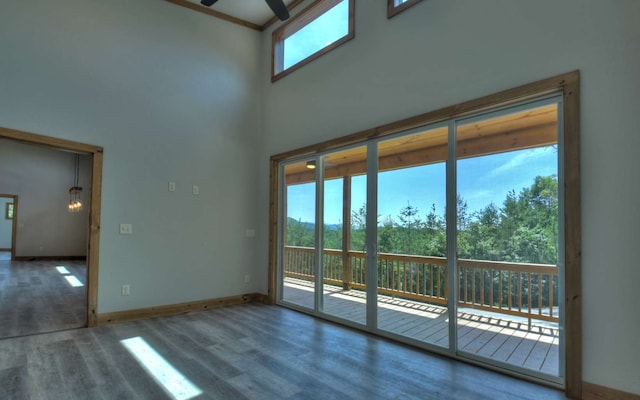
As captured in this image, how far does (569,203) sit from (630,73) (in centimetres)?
95

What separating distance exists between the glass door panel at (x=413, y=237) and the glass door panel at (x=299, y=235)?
125 cm

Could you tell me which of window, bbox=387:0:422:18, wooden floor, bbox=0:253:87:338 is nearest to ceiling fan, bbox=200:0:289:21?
window, bbox=387:0:422:18

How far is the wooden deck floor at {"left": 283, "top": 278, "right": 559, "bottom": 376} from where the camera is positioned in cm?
Answer: 271

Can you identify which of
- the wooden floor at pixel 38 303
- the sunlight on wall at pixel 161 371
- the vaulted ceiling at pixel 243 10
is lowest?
the wooden floor at pixel 38 303

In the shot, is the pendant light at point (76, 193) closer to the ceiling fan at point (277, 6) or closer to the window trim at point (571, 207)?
the ceiling fan at point (277, 6)

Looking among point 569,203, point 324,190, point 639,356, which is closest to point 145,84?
point 324,190

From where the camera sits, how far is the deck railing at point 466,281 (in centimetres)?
271

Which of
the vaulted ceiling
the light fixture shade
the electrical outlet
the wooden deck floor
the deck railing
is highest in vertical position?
the vaulted ceiling

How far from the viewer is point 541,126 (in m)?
2.74

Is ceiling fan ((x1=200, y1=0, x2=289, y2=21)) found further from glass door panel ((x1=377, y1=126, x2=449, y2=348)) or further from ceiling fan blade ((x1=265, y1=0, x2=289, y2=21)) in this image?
glass door panel ((x1=377, y1=126, x2=449, y2=348))

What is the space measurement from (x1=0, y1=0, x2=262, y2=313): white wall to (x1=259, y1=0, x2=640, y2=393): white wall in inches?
91.2

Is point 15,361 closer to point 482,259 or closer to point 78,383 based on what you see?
point 78,383

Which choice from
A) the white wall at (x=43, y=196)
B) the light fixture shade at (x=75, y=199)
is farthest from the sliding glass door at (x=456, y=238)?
the white wall at (x=43, y=196)

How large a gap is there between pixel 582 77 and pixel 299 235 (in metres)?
3.70
